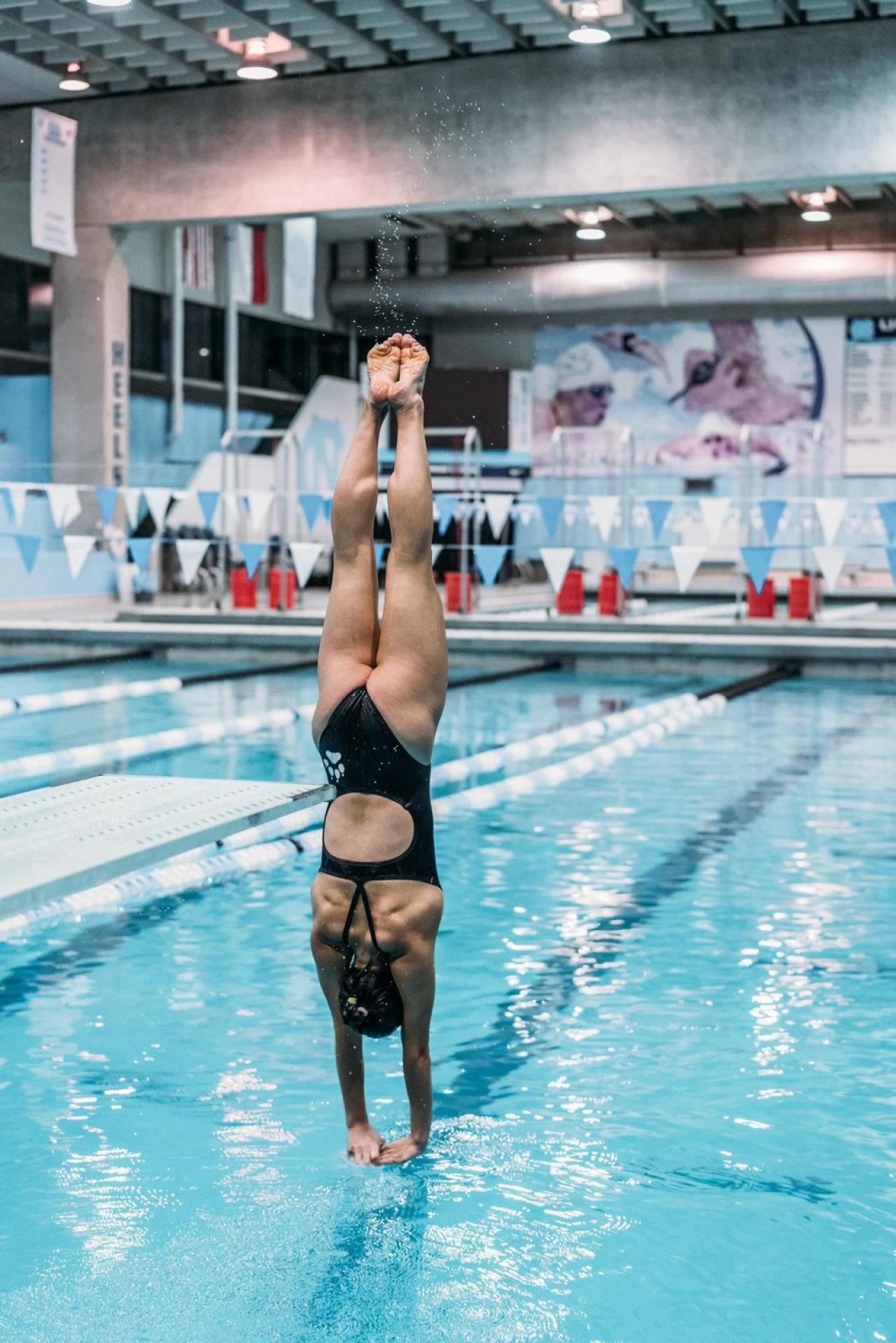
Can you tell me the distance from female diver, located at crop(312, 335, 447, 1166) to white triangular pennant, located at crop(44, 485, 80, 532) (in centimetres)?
1013

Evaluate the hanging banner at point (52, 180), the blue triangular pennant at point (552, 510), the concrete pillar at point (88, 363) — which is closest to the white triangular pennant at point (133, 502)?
the concrete pillar at point (88, 363)

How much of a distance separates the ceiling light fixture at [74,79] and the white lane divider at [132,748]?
768cm

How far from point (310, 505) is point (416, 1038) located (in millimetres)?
12413

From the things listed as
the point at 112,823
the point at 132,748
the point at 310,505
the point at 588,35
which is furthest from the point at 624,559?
the point at 112,823

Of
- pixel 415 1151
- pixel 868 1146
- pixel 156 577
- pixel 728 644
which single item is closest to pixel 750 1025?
pixel 868 1146

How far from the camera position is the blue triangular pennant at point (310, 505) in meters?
14.5

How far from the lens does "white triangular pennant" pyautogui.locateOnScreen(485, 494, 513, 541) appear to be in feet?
44.4

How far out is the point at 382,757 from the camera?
2.73 meters

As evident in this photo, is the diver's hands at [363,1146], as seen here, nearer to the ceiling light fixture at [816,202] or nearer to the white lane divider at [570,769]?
the white lane divider at [570,769]

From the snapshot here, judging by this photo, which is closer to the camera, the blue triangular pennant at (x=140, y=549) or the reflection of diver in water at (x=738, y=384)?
the blue triangular pennant at (x=140, y=549)

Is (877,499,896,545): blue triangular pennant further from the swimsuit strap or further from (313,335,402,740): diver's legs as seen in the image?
the swimsuit strap

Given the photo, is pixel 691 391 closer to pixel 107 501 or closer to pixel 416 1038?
pixel 107 501

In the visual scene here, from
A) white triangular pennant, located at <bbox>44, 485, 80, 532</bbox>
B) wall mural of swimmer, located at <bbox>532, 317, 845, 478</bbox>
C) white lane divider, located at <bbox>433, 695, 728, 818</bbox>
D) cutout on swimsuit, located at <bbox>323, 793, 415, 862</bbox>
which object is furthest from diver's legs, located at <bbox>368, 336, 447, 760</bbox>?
wall mural of swimmer, located at <bbox>532, 317, 845, 478</bbox>

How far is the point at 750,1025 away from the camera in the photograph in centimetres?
373
